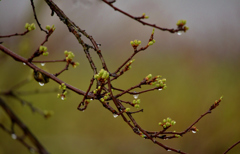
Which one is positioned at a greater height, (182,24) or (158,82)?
(182,24)

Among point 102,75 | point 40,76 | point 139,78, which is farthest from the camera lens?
point 139,78

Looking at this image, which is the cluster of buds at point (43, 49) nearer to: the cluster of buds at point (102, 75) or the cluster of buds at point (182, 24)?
the cluster of buds at point (102, 75)

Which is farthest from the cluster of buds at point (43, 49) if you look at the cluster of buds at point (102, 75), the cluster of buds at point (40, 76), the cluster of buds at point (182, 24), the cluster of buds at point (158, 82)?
the cluster of buds at point (182, 24)

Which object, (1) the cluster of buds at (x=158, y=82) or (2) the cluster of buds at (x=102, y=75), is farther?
(1) the cluster of buds at (x=158, y=82)

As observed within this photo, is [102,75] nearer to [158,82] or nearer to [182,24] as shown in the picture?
[158,82]

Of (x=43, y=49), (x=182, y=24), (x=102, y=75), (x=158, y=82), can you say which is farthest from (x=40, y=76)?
(x=182, y=24)

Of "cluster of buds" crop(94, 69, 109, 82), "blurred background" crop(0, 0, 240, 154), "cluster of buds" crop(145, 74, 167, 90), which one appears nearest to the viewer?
"cluster of buds" crop(94, 69, 109, 82)

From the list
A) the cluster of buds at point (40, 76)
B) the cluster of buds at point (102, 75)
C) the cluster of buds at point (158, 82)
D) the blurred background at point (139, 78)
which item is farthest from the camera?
the blurred background at point (139, 78)

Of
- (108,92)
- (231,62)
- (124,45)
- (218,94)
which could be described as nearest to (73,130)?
(124,45)

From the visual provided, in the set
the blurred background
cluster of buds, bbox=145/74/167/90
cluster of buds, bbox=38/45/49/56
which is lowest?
cluster of buds, bbox=145/74/167/90

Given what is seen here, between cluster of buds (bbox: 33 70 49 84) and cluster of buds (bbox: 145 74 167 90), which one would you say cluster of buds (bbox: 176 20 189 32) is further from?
cluster of buds (bbox: 33 70 49 84)

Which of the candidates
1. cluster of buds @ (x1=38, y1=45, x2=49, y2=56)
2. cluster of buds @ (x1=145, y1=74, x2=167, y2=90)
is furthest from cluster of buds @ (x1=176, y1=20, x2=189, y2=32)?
cluster of buds @ (x1=38, y1=45, x2=49, y2=56)

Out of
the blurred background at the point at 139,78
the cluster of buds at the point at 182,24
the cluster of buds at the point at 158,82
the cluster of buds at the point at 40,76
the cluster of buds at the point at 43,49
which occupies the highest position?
the blurred background at the point at 139,78

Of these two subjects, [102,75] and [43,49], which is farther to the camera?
[43,49]
